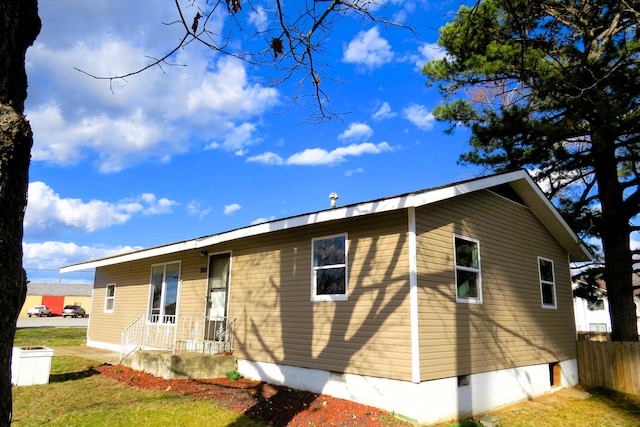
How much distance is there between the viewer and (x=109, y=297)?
15.6 m

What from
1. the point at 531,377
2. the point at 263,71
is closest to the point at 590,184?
the point at 531,377

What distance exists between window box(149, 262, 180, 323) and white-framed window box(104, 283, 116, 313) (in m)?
2.95

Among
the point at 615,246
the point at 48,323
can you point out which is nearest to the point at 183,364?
the point at 615,246

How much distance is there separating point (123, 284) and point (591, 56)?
14.7m

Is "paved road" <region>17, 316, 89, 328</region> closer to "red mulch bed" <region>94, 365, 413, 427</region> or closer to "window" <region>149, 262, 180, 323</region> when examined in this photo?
"window" <region>149, 262, 180, 323</region>

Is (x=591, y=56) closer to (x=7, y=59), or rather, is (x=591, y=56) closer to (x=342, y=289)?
(x=342, y=289)

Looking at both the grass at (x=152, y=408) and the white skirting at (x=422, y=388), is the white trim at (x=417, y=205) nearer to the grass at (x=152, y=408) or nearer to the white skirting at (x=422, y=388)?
the white skirting at (x=422, y=388)

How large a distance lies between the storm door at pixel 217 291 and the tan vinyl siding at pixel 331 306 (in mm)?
551

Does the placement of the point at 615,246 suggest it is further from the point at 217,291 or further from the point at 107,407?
the point at 107,407

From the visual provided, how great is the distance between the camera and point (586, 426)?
313 inches

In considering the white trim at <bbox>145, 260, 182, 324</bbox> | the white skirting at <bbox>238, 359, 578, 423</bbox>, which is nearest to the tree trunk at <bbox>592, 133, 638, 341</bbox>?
the white skirting at <bbox>238, 359, 578, 423</bbox>

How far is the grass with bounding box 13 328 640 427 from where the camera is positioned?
21.9 feet

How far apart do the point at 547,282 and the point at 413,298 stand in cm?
595

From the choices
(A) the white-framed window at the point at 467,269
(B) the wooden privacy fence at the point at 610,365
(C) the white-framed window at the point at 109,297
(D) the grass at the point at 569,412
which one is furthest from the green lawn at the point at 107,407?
(B) the wooden privacy fence at the point at 610,365
